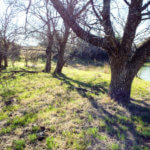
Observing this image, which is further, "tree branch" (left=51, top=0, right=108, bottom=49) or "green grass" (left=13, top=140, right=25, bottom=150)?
"tree branch" (left=51, top=0, right=108, bottom=49)

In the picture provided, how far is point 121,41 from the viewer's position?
3.84 meters

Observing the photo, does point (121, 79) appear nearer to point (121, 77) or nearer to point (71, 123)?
point (121, 77)

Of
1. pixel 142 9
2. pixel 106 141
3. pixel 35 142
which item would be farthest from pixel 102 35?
pixel 35 142

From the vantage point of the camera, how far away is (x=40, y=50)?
9.35 meters

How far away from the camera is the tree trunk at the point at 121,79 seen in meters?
3.88

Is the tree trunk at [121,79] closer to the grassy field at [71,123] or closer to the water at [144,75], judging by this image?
the grassy field at [71,123]

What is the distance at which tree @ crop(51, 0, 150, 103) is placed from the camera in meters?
3.52

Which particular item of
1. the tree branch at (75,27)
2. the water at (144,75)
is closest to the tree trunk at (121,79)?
the tree branch at (75,27)

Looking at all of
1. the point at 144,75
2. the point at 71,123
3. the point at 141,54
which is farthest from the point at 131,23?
the point at 144,75

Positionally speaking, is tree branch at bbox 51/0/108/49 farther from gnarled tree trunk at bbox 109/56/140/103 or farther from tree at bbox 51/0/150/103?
gnarled tree trunk at bbox 109/56/140/103

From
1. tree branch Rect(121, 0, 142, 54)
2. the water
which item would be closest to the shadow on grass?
tree branch Rect(121, 0, 142, 54)

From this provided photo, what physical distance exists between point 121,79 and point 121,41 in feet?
3.97

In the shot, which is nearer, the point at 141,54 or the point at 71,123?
the point at 71,123

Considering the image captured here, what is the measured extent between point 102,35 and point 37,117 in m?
2.85
